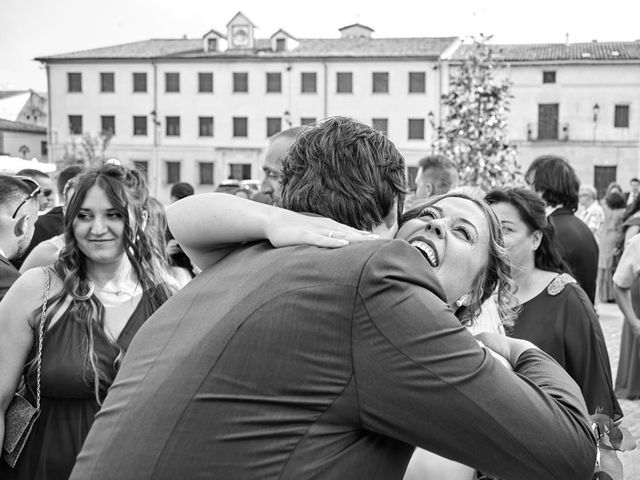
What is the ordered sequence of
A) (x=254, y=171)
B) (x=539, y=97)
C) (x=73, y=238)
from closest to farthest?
(x=73, y=238), (x=539, y=97), (x=254, y=171)

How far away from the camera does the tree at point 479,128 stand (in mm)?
15273

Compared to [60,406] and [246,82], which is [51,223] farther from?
[246,82]

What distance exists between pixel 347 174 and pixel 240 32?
54.5m

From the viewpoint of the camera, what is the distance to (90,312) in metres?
3.55

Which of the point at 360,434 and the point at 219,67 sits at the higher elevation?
the point at 219,67

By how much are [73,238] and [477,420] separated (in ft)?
8.89

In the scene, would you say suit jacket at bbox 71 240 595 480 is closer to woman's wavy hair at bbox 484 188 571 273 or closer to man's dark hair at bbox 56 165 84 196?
woman's wavy hair at bbox 484 188 571 273

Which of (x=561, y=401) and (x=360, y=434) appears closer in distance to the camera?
(x=360, y=434)

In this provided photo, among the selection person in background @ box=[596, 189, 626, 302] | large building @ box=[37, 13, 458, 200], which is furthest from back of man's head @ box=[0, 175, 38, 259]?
large building @ box=[37, 13, 458, 200]

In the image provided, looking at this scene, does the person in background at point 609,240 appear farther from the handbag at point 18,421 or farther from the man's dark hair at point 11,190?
the handbag at point 18,421

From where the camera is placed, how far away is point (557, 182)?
6.27 metres

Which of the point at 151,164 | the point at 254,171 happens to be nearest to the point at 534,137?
the point at 254,171

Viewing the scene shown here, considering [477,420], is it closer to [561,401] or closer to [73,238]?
Result: [561,401]

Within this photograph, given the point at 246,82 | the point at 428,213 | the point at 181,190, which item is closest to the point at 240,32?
the point at 246,82
